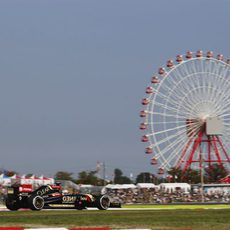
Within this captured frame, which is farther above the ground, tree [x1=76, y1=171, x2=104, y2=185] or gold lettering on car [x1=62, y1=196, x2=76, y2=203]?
tree [x1=76, y1=171, x2=104, y2=185]

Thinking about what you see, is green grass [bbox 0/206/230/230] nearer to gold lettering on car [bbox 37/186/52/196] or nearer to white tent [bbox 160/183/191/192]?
gold lettering on car [bbox 37/186/52/196]

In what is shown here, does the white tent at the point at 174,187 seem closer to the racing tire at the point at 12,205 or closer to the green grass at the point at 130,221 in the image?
the racing tire at the point at 12,205

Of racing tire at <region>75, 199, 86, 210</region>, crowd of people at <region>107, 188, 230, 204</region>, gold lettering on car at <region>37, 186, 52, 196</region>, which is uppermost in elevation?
crowd of people at <region>107, 188, 230, 204</region>

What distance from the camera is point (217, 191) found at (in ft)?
247

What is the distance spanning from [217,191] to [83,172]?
9588 centimetres

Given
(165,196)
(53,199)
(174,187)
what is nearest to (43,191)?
(53,199)

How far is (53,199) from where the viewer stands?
3616 centimetres

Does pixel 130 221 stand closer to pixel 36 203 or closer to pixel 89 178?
pixel 36 203

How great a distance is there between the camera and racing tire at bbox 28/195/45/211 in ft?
115

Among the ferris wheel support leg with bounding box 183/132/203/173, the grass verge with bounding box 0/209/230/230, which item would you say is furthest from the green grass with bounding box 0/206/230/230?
the ferris wheel support leg with bounding box 183/132/203/173

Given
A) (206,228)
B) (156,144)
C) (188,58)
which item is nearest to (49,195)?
(206,228)

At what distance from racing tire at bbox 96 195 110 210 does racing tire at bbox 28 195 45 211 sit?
10.4 feet

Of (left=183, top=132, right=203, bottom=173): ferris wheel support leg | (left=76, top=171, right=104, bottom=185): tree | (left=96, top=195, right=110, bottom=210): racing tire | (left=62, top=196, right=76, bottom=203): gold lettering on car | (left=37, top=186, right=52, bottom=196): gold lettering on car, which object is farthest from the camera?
(left=76, top=171, right=104, bottom=185): tree

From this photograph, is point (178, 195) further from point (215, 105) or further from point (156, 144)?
point (215, 105)
